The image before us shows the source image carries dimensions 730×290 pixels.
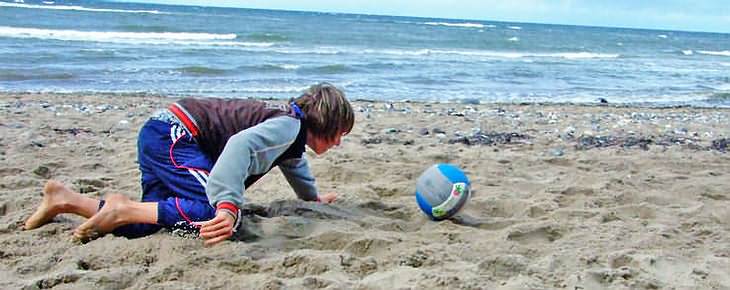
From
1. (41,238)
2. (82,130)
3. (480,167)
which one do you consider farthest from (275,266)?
(82,130)

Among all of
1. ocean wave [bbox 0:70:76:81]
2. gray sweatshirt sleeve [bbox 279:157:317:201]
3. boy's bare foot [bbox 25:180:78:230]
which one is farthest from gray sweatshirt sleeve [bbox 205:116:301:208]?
ocean wave [bbox 0:70:76:81]

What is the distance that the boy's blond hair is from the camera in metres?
3.69

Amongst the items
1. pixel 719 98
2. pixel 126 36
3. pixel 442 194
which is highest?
pixel 442 194

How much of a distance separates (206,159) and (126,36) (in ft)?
83.1

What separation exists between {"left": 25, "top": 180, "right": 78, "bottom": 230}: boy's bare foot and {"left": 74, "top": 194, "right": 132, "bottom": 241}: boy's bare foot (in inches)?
9.4

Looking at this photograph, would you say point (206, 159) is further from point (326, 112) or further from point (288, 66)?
point (288, 66)

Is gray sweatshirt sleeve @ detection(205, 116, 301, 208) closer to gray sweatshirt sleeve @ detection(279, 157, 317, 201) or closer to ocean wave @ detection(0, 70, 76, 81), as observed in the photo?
gray sweatshirt sleeve @ detection(279, 157, 317, 201)

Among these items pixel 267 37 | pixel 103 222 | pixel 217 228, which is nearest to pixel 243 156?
pixel 217 228

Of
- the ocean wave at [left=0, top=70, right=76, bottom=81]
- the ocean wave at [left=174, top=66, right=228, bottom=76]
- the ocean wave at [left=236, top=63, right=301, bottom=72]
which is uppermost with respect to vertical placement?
the ocean wave at [left=0, top=70, right=76, bottom=81]

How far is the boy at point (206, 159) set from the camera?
3.42m

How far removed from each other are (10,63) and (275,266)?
13537 millimetres

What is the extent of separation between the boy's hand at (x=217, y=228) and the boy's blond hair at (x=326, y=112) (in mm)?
671

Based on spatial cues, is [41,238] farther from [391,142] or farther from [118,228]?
[391,142]

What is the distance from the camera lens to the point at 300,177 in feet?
14.3
